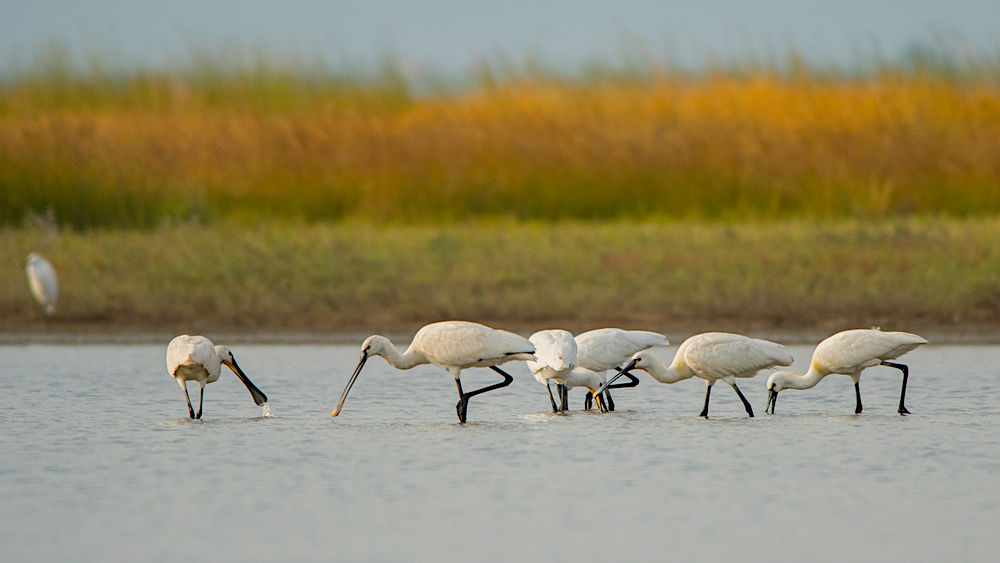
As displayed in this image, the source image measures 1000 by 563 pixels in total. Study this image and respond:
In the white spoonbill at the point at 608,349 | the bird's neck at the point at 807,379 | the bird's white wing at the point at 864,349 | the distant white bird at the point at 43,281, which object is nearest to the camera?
the bird's white wing at the point at 864,349

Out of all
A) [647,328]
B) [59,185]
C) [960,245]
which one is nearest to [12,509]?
[647,328]

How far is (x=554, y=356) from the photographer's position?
25.5 feet

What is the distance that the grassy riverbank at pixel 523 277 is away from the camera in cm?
1380

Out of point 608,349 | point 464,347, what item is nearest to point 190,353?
point 464,347

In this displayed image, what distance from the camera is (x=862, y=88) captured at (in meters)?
20.9

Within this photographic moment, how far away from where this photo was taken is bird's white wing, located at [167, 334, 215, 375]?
7.70 metres

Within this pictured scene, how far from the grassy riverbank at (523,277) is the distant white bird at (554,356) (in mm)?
5585

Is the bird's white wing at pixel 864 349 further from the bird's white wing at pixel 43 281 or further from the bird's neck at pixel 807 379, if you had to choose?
the bird's white wing at pixel 43 281

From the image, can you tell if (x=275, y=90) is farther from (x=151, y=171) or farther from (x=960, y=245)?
(x=960, y=245)

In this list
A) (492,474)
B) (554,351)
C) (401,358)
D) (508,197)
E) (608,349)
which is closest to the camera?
(492,474)

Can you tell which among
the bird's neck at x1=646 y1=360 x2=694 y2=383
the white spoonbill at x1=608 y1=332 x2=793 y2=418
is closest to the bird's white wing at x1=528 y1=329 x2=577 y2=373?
the white spoonbill at x1=608 y1=332 x2=793 y2=418

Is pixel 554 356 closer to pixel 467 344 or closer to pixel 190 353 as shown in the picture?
pixel 467 344

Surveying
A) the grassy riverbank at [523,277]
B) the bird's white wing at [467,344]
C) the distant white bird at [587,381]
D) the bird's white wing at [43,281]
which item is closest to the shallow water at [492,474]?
the distant white bird at [587,381]

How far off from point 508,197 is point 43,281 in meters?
7.29
